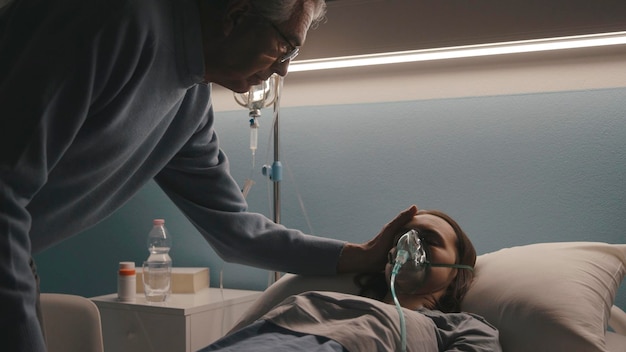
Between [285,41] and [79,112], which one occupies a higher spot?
[285,41]

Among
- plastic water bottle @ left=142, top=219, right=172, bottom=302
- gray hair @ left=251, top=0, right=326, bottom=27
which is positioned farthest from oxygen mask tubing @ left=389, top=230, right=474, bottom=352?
plastic water bottle @ left=142, top=219, right=172, bottom=302

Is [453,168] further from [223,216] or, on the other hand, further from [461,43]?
[223,216]

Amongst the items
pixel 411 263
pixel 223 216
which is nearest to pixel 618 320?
pixel 411 263

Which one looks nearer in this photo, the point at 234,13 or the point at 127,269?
the point at 234,13

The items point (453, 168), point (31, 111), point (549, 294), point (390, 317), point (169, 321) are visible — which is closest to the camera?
point (31, 111)

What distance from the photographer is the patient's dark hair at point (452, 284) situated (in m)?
2.00

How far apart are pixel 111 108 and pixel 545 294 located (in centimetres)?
120

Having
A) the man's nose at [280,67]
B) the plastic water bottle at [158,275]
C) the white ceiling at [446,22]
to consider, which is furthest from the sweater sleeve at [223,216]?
the plastic water bottle at [158,275]

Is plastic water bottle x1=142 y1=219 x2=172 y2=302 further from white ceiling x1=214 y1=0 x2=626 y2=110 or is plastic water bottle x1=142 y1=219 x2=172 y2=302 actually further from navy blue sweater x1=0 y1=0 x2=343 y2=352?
navy blue sweater x1=0 y1=0 x2=343 y2=352

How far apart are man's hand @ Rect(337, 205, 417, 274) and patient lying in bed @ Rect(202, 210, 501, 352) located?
4cm

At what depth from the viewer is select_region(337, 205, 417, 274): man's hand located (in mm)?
1972

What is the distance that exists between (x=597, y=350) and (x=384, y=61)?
1270 mm

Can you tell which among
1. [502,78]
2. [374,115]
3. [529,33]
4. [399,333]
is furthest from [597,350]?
[374,115]

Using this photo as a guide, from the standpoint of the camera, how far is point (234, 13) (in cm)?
131
